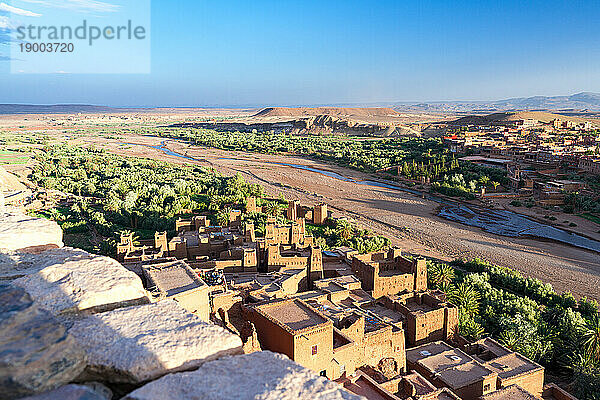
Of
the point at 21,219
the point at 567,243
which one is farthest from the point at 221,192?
the point at 21,219

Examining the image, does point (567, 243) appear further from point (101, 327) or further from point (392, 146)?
point (392, 146)

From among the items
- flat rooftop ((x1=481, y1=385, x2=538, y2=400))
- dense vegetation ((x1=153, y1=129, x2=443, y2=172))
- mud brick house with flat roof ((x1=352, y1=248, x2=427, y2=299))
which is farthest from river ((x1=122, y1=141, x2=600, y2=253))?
flat rooftop ((x1=481, y1=385, x2=538, y2=400))

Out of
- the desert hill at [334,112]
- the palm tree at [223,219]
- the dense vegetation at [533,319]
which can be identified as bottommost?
the dense vegetation at [533,319]

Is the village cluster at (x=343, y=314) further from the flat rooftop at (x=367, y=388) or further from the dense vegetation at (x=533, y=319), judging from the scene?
the dense vegetation at (x=533, y=319)

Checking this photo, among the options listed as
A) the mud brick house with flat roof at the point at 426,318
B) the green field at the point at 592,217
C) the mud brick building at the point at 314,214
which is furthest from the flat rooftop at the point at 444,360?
the green field at the point at 592,217

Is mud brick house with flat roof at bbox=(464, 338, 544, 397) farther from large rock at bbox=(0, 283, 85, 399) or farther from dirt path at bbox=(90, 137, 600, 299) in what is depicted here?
large rock at bbox=(0, 283, 85, 399)

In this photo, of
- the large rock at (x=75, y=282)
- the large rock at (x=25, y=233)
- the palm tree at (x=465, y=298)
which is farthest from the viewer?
the palm tree at (x=465, y=298)
